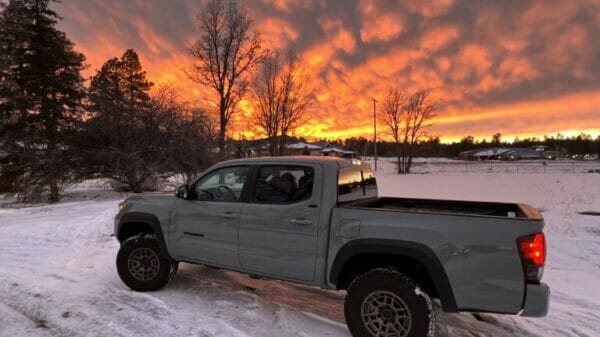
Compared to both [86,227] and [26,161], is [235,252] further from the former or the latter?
[26,161]

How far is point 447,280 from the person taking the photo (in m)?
3.39

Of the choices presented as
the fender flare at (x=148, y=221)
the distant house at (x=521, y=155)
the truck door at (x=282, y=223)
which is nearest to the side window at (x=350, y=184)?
the truck door at (x=282, y=223)

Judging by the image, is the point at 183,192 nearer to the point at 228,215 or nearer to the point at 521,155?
the point at 228,215

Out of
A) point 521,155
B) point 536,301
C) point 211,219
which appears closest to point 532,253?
point 536,301

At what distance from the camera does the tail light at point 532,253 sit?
313cm

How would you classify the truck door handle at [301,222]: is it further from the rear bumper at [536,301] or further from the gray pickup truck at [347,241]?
the rear bumper at [536,301]

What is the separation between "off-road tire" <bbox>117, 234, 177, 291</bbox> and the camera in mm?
5180

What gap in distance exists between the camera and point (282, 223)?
4.22 metres

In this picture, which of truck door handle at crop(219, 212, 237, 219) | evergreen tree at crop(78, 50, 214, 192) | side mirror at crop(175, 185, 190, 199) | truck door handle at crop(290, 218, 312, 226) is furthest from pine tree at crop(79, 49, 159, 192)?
truck door handle at crop(290, 218, 312, 226)

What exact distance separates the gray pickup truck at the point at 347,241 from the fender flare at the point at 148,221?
0.5 inches

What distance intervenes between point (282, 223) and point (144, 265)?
2280mm

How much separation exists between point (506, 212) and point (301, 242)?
2454mm

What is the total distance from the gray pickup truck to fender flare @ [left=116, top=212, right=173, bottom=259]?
0.01 meters

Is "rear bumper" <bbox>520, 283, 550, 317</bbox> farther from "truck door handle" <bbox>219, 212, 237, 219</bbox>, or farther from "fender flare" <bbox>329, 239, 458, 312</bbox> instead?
"truck door handle" <bbox>219, 212, 237, 219</bbox>
